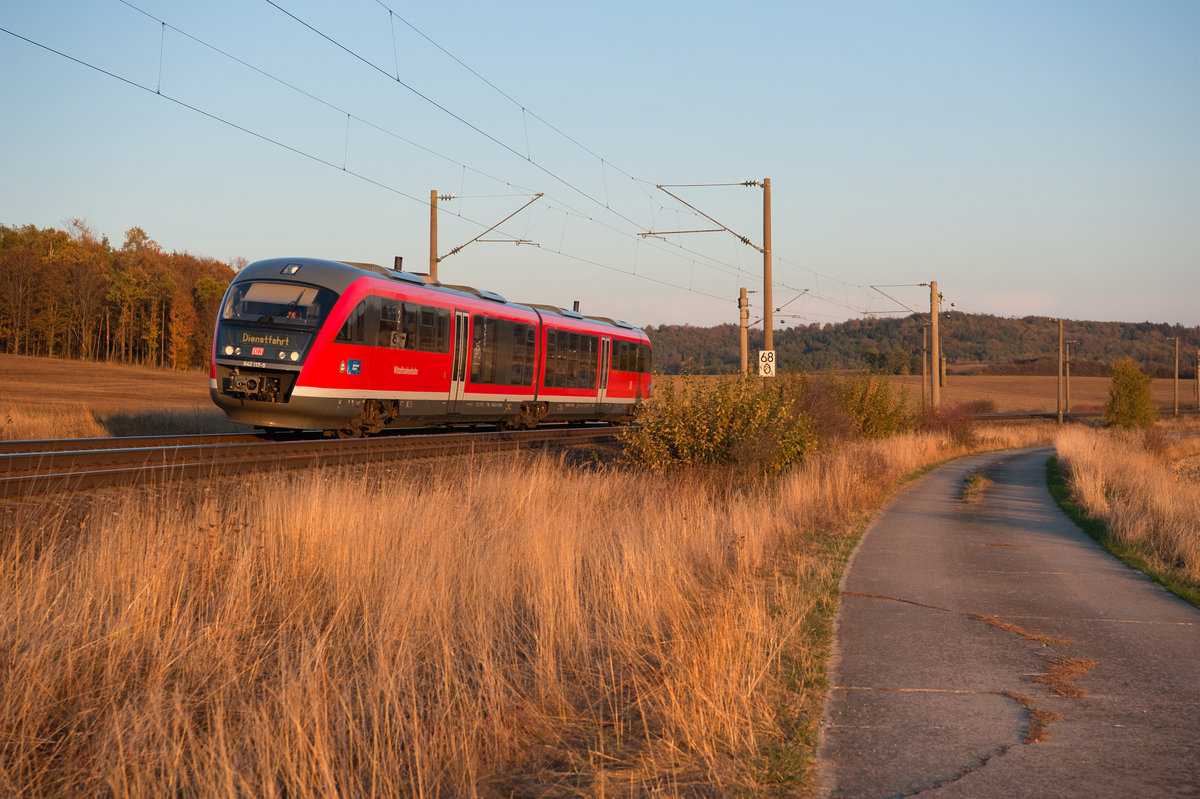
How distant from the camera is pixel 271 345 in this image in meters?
17.6

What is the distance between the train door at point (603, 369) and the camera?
31.2 metres

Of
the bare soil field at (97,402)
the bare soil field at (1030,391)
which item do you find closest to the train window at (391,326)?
the bare soil field at (97,402)

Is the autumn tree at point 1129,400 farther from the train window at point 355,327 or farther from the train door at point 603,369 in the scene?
the train window at point 355,327

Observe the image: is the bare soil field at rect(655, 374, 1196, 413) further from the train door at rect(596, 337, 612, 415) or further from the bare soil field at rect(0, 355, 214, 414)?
the train door at rect(596, 337, 612, 415)

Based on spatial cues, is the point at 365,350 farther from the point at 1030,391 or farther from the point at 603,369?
the point at 1030,391

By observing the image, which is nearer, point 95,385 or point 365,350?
point 365,350

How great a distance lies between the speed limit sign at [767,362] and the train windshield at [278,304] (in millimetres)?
10632

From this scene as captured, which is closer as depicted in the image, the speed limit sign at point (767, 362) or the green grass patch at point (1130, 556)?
the green grass patch at point (1130, 556)

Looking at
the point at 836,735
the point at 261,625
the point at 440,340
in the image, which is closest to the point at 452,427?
the point at 440,340

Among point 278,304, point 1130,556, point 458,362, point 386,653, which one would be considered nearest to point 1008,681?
point 386,653

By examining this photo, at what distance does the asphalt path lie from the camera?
4.55 metres

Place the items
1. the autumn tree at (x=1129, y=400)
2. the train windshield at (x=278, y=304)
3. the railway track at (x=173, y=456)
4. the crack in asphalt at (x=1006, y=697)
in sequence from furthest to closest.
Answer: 1. the autumn tree at (x=1129, y=400)
2. the train windshield at (x=278, y=304)
3. the railway track at (x=173, y=456)
4. the crack in asphalt at (x=1006, y=697)

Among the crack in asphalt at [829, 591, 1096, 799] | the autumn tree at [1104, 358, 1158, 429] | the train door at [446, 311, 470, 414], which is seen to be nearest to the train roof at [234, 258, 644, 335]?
the train door at [446, 311, 470, 414]

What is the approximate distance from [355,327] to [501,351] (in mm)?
6486
